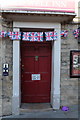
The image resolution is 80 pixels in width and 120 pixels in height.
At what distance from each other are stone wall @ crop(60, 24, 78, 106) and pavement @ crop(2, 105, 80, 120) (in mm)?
262

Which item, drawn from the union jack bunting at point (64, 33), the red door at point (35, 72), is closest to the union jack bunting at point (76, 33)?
the union jack bunting at point (64, 33)

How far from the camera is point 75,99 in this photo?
4203mm

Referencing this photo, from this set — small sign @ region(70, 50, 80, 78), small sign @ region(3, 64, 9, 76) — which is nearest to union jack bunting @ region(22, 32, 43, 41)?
small sign @ region(3, 64, 9, 76)

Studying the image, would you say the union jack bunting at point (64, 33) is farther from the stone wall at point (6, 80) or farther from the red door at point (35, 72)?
the stone wall at point (6, 80)

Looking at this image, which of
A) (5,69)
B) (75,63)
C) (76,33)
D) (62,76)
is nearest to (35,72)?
(62,76)

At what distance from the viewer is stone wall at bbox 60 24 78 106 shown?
4.10 metres

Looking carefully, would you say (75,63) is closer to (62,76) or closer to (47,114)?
(62,76)

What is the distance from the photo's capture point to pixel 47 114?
3.92 m

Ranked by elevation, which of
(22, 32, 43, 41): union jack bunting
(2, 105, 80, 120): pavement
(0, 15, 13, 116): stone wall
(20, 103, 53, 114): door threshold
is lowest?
(2, 105, 80, 120): pavement

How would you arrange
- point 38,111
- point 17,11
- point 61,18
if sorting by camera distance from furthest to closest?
point 38,111
point 61,18
point 17,11

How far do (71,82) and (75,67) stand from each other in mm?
513

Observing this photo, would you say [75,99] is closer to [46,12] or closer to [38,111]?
[38,111]

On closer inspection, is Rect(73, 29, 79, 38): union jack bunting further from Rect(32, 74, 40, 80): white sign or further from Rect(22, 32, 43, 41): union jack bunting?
Rect(32, 74, 40, 80): white sign

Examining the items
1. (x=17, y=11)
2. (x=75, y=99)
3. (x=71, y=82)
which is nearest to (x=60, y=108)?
(x=75, y=99)
